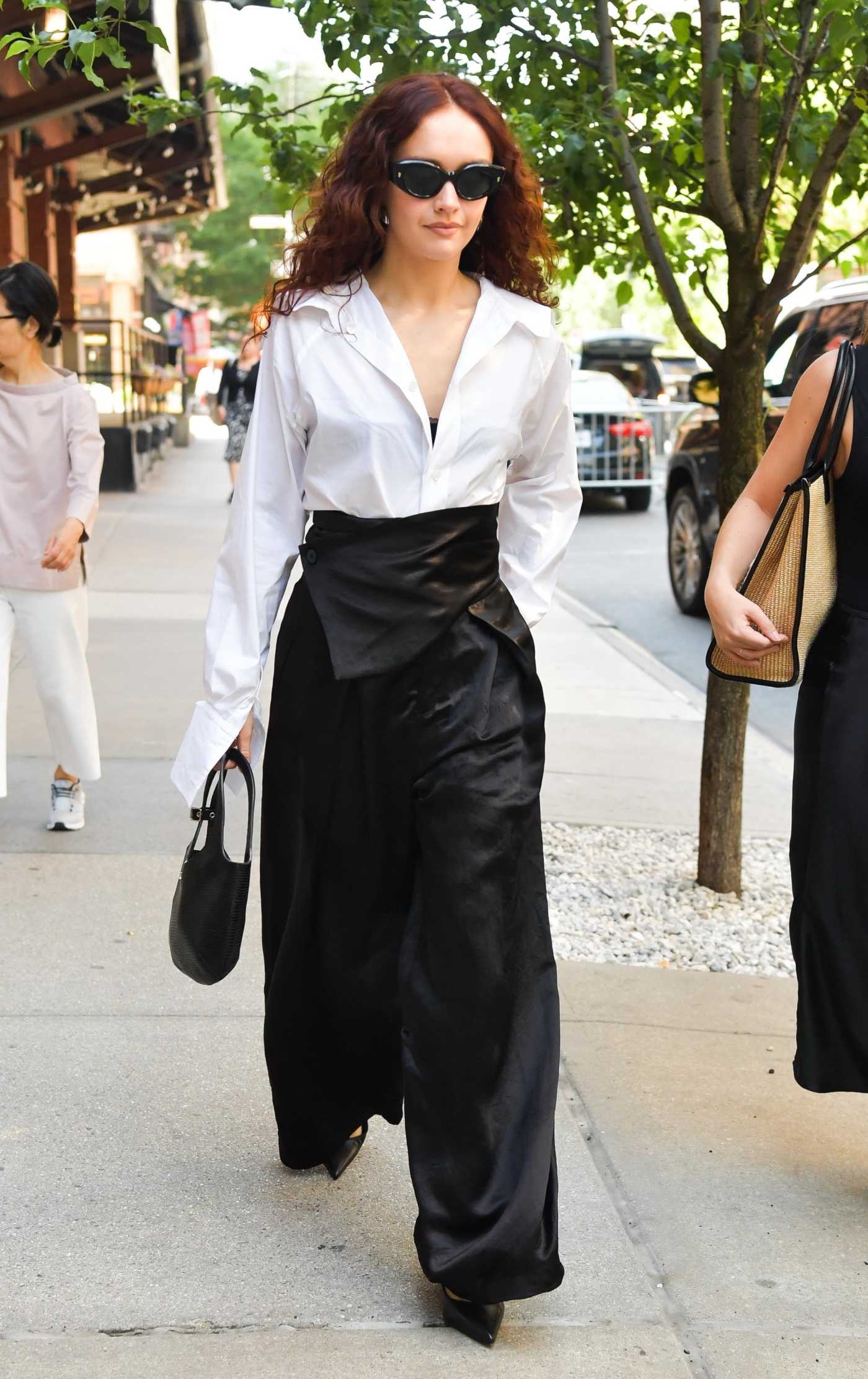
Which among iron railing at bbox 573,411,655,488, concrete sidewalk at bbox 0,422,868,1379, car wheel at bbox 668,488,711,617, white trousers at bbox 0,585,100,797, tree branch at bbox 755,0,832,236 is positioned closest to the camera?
concrete sidewalk at bbox 0,422,868,1379

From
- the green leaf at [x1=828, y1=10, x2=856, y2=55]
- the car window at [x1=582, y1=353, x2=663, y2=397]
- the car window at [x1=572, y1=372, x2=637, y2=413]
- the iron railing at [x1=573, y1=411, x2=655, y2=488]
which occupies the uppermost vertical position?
the green leaf at [x1=828, y1=10, x2=856, y2=55]

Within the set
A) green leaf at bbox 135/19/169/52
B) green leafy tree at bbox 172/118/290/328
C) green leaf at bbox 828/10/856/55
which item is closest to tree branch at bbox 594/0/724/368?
green leaf at bbox 828/10/856/55

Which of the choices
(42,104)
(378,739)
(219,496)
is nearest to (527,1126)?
(378,739)

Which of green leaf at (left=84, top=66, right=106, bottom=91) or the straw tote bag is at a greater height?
green leaf at (left=84, top=66, right=106, bottom=91)

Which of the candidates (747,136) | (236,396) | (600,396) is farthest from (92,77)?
(600,396)

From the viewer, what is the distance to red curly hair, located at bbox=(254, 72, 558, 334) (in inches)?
113

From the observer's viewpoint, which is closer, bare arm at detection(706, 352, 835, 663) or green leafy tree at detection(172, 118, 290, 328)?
bare arm at detection(706, 352, 835, 663)

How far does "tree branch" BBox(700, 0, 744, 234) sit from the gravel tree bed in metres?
2.03

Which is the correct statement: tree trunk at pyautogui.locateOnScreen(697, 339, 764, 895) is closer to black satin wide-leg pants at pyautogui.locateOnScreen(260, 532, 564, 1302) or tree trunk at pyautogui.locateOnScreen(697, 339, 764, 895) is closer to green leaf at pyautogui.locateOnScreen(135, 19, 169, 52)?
green leaf at pyautogui.locateOnScreen(135, 19, 169, 52)

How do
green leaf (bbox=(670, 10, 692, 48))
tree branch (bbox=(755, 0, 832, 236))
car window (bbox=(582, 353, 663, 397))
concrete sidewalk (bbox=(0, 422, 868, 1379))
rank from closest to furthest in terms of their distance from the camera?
1. concrete sidewalk (bbox=(0, 422, 868, 1379))
2. green leaf (bbox=(670, 10, 692, 48))
3. tree branch (bbox=(755, 0, 832, 236))
4. car window (bbox=(582, 353, 663, 397))

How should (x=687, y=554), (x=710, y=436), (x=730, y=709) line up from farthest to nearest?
1. (x=687, y=554)
2. (x=710, y=436)
3. (x=730, y=709)

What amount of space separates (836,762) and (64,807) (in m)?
3.26

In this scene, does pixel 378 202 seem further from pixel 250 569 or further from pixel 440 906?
pixel 440 906

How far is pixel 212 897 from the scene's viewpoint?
2.97 metres
